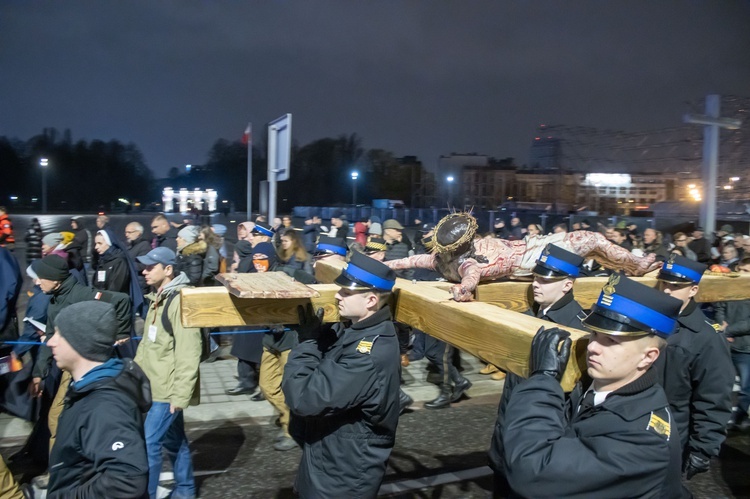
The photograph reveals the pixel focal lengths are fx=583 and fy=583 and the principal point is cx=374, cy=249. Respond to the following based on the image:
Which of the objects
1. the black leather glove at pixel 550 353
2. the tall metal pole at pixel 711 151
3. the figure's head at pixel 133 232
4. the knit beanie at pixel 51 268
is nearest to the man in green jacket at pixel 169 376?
the knit beanie at pixel 51 268

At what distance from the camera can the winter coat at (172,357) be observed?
4676mm

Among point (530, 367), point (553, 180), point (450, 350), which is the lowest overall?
point (450, 350)

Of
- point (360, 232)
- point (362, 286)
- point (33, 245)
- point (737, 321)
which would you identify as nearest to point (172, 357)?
point (362, 286)

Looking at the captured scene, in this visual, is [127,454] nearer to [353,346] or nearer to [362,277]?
[353,346]

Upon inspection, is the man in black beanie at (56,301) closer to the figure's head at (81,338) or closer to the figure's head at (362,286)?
the figure's head at (81,338)

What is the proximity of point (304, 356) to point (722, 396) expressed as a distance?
282cm

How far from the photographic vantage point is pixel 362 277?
3.31 meters

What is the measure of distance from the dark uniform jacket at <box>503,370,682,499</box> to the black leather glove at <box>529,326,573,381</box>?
0.17ft

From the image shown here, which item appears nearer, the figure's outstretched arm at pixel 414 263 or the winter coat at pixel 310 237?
the figure's outstretched arm at pixel 414 263

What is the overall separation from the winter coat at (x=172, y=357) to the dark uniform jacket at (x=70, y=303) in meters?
0.79

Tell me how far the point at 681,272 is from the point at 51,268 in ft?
17.4

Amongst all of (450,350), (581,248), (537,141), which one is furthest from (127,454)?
(537,141)

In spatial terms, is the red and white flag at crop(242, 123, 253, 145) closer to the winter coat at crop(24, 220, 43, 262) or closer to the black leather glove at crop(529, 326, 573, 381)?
the winter coat at crop(24, 220, 43, 262)

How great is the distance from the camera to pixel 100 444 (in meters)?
2.53
